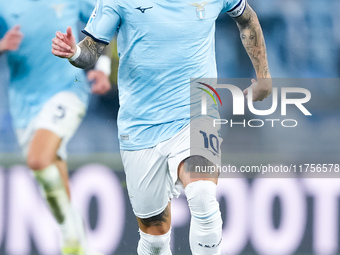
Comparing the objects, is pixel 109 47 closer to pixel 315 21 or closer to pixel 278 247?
pixel 315 21

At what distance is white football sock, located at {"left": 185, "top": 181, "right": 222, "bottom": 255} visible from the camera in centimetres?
387

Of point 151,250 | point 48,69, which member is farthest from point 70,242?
point 48,69

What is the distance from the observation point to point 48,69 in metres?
4.92

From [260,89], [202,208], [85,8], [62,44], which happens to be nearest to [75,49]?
[62,44]

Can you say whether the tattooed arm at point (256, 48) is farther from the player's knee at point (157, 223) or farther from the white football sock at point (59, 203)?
the white football sock at point (59, 203)

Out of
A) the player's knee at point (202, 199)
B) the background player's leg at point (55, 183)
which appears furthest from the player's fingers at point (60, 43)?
the background player's leg at point (55, 183)

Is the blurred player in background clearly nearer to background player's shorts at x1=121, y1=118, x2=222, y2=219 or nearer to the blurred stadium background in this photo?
the blurred stadium background

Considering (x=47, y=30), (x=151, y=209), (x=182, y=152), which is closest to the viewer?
(x=182, y=152)

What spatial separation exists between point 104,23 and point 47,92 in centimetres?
97

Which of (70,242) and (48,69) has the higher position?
(48,69)

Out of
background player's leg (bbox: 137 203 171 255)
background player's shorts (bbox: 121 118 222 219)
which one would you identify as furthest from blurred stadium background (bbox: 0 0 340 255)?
background player's shorts (bbox: 121 118 222 219)

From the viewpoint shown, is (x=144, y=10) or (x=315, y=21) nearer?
(x=144, y=10)

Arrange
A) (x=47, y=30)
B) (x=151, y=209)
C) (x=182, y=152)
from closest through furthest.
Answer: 1. (x=182, y=152)
2. (x=151, y=209)
3. (x=47, y=30)

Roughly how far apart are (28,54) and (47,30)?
204 mm
